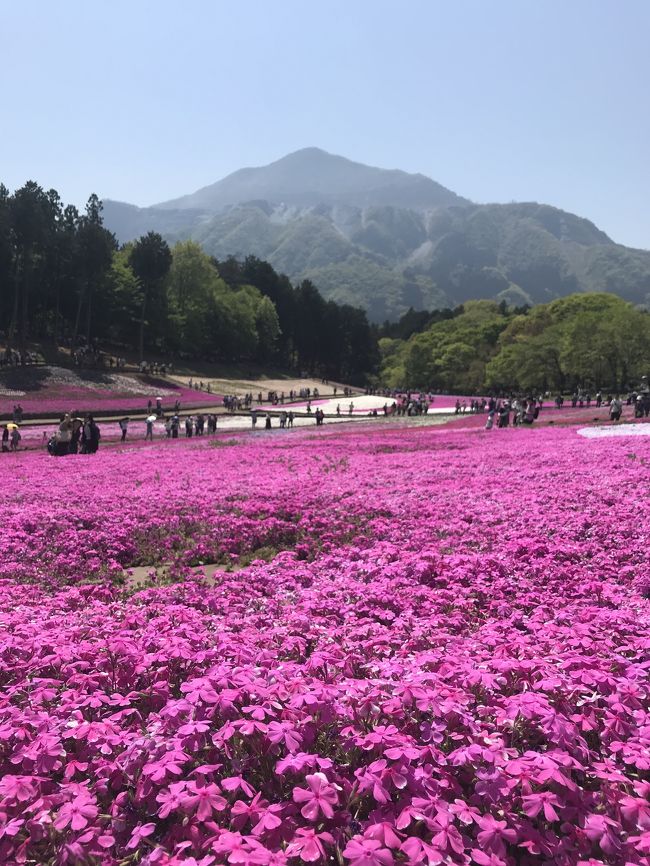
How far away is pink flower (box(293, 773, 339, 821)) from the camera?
3107 millimetres

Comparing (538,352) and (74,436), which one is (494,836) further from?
(538,352)

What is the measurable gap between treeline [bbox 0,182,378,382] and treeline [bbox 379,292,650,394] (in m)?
21.2

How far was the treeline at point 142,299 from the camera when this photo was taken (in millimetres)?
78188

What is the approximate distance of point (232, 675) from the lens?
4316mm

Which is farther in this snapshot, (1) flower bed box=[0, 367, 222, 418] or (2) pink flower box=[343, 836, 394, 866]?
(1) flower bed box=[0, 367, 222, 418]

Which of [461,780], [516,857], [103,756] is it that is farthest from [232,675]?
[516,857]

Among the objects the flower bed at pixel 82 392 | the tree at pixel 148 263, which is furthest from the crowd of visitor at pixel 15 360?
the tree at pixel 148 263

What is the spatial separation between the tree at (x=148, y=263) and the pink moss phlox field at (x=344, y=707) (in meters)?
88.0

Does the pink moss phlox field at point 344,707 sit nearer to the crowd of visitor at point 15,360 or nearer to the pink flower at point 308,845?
the pink flower at point 308,845

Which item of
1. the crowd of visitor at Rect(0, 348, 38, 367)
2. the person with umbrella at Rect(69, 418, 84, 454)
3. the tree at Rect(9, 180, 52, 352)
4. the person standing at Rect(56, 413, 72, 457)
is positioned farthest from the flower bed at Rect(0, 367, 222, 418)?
the person standing at Rect(56, 413, 72, 457)

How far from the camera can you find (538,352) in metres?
85.4

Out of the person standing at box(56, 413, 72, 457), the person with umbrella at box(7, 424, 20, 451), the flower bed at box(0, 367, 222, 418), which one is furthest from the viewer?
the flower bed at box(0, 367, 222, 418)

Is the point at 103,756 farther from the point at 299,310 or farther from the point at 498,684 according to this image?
the point at 299,310

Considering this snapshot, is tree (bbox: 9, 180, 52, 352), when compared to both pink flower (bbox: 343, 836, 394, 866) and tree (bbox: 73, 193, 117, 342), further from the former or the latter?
pink flower (bbox: 343, 836, 394, 866)
